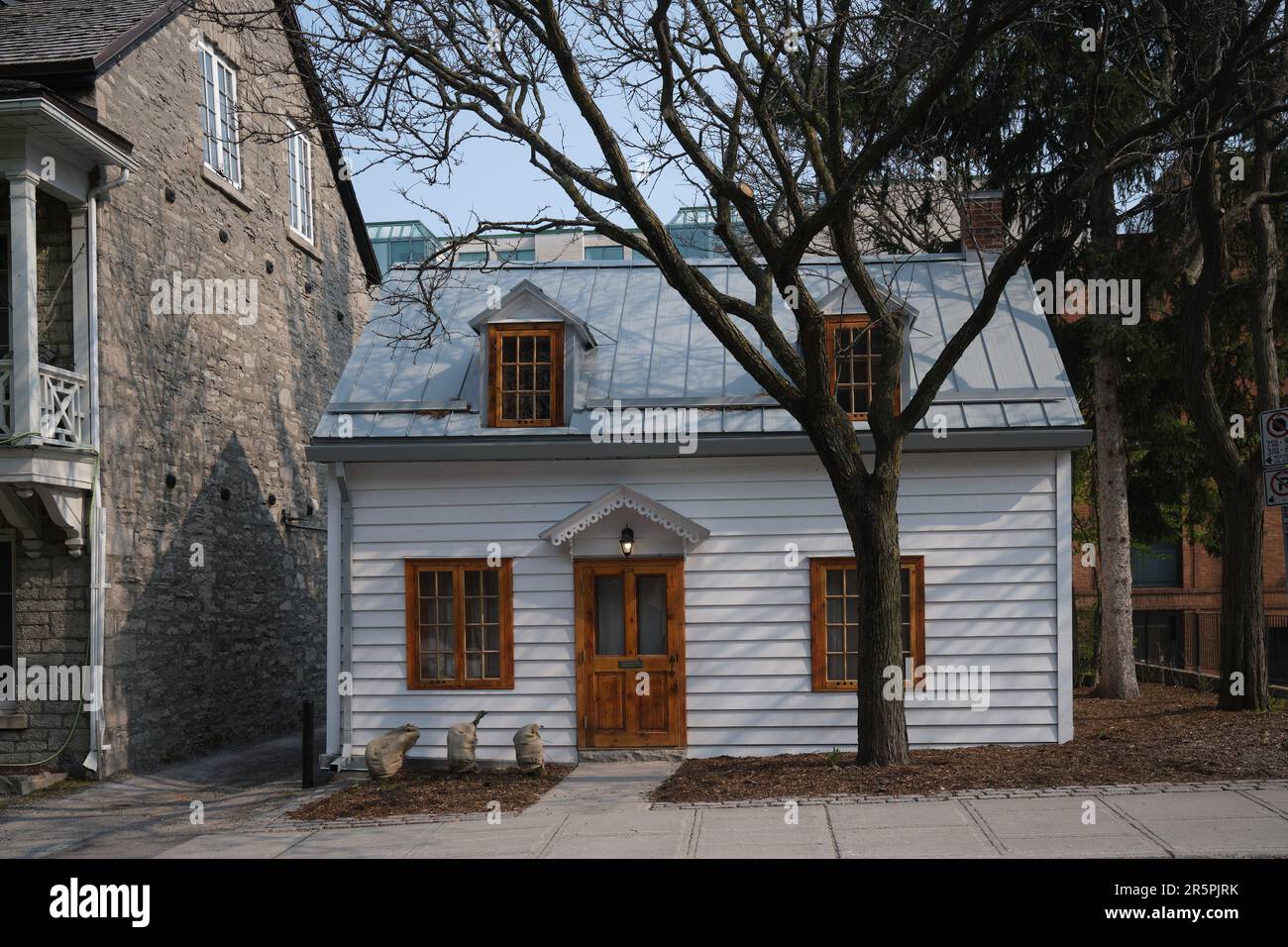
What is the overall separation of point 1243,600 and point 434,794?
9506 mm

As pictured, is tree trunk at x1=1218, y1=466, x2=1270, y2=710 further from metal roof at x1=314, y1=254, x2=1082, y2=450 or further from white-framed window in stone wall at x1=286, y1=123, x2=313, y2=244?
white-framed window in stone wall at x1=286, y1=123, x2=313, y2=244

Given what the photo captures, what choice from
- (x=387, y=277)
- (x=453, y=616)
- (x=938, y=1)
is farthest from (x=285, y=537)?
(x=938, y=1)

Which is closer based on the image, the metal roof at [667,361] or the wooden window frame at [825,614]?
the wooden window frame at [825,614]

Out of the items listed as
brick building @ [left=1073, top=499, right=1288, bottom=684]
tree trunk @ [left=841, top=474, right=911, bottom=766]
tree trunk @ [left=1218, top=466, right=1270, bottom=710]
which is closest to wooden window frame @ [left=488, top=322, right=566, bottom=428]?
tree trunk @ [left=841, top=474, right=911, bottom=766]

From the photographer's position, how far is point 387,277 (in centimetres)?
1520

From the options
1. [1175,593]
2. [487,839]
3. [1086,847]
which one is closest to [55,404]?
[487,839]

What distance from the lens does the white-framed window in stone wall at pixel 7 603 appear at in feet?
42.3

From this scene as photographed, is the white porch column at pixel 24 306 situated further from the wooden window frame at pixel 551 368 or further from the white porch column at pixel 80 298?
the wooden window frame at pixel 551 368

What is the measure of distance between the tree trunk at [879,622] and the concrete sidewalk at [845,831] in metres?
1.26

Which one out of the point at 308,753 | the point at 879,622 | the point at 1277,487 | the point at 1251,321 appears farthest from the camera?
the point at 1251,321

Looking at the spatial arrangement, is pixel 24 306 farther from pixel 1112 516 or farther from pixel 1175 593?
pixel 1175 593

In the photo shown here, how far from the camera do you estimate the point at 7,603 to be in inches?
515

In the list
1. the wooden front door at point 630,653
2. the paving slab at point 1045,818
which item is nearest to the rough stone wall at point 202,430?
the wooden front door at point 630,653

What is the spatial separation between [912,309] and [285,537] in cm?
1061
